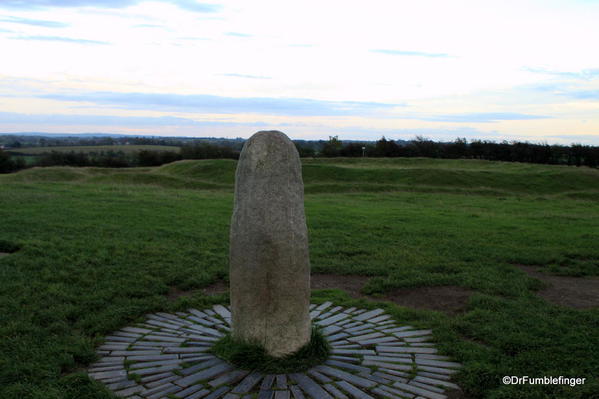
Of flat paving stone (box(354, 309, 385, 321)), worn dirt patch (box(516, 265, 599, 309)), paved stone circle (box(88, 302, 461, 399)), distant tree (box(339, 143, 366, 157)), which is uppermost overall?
distant tree (box(339, 143, 366, 157))

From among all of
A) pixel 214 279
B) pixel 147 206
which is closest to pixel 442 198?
pixel 147 206

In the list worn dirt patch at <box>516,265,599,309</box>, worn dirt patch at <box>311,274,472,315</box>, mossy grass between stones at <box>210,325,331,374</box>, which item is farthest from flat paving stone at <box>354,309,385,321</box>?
worn dirt patch at <box>516,265,599,309</box>

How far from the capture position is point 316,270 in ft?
30.3

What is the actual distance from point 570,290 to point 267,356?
550 cm

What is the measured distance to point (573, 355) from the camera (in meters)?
5.43

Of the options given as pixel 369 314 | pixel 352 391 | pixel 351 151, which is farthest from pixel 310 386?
pixel 351 151

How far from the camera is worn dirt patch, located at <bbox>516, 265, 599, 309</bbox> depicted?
297 inches

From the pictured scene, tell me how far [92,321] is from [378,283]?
4.32 m

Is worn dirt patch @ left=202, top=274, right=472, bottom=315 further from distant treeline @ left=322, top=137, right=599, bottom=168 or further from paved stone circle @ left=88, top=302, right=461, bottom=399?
distant treeline @ left=322, top=137, right=599, bottom=168

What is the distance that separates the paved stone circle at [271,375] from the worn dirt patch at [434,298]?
1031 millimetres

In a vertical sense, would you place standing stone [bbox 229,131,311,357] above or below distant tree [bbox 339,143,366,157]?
below

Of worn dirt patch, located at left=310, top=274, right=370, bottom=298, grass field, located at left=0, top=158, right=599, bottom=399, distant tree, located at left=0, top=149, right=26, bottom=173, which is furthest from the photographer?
distant tree, located at left=0, top=149, right=26, bottom=173

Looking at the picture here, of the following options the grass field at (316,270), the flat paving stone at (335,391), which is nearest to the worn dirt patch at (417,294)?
the grass field at (316,270)

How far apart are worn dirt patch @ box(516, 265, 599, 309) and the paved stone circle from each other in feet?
9.02
